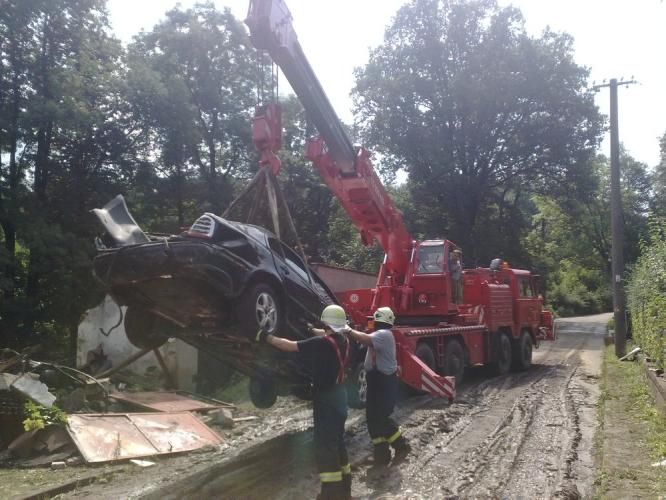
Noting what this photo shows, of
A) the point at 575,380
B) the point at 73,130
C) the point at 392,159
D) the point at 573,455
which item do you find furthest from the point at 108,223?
the point at 392,159

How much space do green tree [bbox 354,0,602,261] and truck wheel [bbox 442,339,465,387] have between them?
60.4 ft

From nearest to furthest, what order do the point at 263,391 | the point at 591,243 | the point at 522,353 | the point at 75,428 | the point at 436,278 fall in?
the point at 75,428 < the point at 263,391 < the point at 436,278 < the point at 522,353 < the point at 591,243

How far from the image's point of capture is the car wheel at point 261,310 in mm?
6566

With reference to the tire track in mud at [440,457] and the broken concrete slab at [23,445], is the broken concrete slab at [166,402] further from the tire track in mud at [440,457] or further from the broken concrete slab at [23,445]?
the broken concrete slab at [23,445]

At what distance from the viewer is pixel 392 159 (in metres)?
32.7

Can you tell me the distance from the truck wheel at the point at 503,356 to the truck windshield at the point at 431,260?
3.29m

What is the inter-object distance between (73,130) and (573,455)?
15786mm

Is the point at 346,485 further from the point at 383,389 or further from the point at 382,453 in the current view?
the point at 383,389

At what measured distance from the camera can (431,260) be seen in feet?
41.1

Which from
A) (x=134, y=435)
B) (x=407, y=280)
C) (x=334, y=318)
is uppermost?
(x=407, y=280)

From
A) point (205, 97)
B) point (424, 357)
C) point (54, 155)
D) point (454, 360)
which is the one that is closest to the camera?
point (424, 357)

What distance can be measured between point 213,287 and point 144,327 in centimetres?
155

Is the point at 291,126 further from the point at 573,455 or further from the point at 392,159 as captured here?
the point at 573,455

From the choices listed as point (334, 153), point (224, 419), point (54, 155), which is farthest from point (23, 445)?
point (54, 155)
